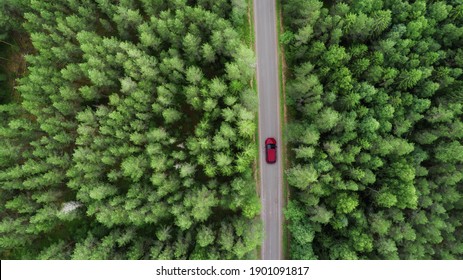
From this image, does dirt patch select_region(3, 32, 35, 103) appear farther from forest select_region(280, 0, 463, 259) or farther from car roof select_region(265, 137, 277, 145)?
forest select_region(280, 0, 463, 259)

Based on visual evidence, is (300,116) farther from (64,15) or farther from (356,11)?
(64,15)

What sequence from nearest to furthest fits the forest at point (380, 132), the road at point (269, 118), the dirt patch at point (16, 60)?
the forest at point (380, 132) → the road at point (269, 118) → the dirt patch at point (16, 60)

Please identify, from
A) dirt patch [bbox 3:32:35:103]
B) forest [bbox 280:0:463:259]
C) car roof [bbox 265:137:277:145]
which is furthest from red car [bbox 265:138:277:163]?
dirt patch [bbox 3:32:35:103]

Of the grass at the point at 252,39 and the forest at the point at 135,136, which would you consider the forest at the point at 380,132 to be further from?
the forest at the point at 135,136

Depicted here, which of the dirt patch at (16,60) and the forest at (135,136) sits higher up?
the dirt patch at (16,60)

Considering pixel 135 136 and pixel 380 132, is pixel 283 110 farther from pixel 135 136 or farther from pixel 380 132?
pixel 135 136

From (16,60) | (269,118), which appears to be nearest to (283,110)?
(269,118)

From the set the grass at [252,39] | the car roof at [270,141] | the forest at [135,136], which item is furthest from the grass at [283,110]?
the forest at [135,136]
